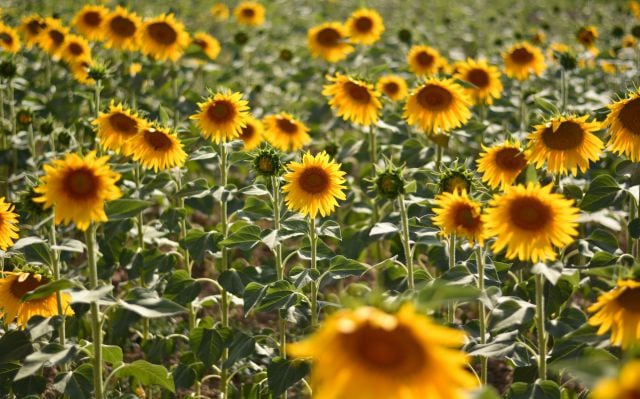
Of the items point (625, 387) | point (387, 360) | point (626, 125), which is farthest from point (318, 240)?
point (625, 387)

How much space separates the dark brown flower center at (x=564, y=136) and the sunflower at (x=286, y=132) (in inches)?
62.4

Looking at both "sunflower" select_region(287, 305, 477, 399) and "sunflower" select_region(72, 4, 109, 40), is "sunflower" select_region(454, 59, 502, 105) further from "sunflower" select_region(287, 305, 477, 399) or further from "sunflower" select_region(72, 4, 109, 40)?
"sunflower" select_region(287, 305, 477, 399)

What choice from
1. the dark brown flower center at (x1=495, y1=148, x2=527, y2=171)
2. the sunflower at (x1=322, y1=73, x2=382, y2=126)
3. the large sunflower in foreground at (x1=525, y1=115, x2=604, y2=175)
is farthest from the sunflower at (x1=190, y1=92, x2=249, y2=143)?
the large sunflower in foreground at (x1=525, y1=115, x2=604, y2=175)

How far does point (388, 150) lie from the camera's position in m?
4.66

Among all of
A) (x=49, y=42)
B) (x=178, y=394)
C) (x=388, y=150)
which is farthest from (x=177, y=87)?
(x=178, y=394)

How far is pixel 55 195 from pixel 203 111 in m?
1.18

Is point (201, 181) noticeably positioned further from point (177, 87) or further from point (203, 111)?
point (177, 87)

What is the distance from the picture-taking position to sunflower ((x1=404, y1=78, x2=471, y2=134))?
3.54 metres

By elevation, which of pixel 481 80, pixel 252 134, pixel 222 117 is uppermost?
pixel 481 80

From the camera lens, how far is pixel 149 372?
8.16ft

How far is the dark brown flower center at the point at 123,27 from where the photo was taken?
4.75 meters

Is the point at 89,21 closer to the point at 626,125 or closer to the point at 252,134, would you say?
the point at 252,134

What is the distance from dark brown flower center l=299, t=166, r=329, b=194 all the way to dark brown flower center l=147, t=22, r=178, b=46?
2.20 metres

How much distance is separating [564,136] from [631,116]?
24cm
